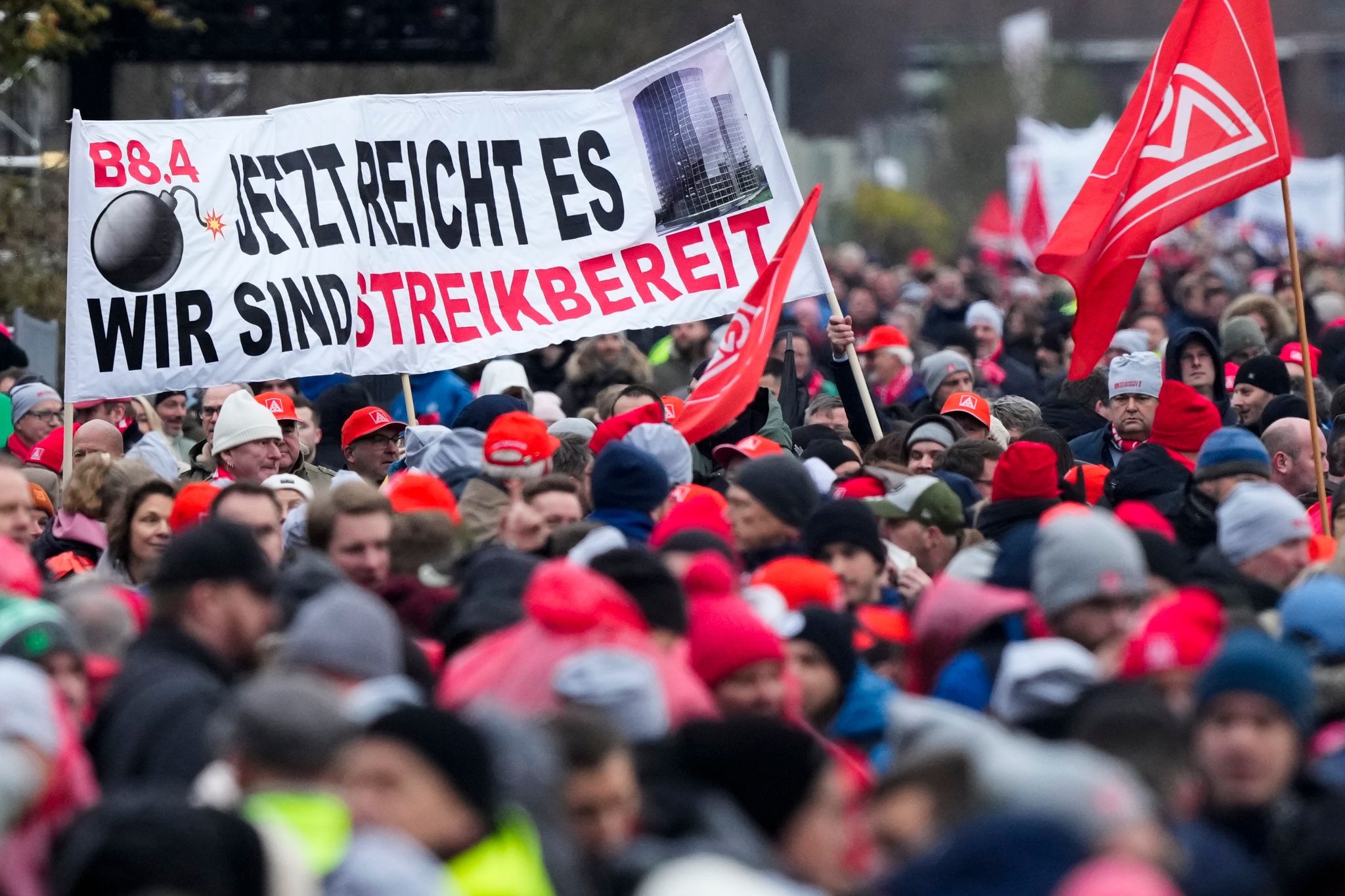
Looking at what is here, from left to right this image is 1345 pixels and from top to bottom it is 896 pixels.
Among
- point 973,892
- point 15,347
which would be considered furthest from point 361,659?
point 15,347

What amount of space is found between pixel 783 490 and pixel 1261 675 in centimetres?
260

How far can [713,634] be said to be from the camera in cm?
524

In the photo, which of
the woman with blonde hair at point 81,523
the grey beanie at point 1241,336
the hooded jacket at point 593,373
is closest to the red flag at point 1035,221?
the grey beanie at point 1241,336

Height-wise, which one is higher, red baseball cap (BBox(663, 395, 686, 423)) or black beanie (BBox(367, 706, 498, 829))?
red baseball cap (BBox(663, 395, 686, 423))

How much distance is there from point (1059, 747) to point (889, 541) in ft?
10.5

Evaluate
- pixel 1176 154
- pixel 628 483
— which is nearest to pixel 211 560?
pixel 628 483

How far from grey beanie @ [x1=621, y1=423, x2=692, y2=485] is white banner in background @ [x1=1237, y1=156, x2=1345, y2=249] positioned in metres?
20.4

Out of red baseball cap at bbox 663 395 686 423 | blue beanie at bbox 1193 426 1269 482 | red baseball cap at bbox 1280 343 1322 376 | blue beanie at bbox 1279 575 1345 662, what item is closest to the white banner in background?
red baseball cap at bbox 1280 343 1322 376

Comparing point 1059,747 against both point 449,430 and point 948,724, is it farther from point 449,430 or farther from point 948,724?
point 449,430

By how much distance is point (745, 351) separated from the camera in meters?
8.66

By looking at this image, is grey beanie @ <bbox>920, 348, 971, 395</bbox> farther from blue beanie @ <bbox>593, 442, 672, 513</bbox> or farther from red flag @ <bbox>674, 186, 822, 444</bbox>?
blue beanie @ <bbox>593, 442, 672, 513</bbox>

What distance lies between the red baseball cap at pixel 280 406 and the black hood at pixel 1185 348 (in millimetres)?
4097

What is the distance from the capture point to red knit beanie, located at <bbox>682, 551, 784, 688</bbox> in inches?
204

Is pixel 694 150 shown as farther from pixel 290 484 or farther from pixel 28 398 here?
pixel 28 398
